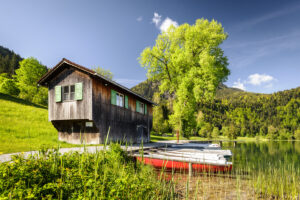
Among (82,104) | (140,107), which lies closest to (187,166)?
(82,104)

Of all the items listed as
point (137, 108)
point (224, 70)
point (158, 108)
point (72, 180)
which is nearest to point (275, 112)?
point (158, 108)

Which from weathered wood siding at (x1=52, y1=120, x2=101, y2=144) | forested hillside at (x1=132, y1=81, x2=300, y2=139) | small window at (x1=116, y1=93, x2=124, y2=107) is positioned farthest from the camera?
forested hillside at (x1=132, y1=81, x2=300, y2=139)

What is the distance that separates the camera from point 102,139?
48.1 ft

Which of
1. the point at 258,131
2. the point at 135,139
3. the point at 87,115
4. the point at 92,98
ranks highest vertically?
the point at 92,98

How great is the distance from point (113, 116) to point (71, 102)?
12.6 feet

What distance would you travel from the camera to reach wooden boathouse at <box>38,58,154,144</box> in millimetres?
13914

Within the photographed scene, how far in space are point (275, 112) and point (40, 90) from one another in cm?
18007

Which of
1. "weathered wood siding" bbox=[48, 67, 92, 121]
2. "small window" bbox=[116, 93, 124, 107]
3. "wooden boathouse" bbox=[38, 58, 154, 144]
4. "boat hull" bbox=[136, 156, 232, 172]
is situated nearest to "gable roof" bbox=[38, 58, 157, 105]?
"wooden boathouse" bbox=[38, 58, 154, 144]

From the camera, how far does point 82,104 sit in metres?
14.0

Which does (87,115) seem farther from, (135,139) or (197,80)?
(197,80)

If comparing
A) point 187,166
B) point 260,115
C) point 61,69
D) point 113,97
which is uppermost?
point 61,69

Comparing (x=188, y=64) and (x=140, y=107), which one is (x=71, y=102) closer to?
(x=140, y=107)

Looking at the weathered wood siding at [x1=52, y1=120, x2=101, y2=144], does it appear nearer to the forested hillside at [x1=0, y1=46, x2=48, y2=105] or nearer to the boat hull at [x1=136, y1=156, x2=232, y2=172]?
the boat hull at [x1=136, y1=156, x2=232, y2=172]

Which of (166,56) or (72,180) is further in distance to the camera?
(166,56)
